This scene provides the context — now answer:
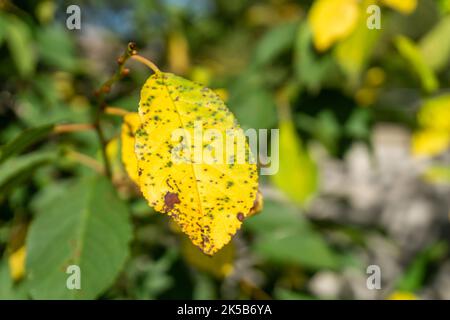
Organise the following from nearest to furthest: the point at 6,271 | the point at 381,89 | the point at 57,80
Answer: the point at 6,271 → the point at 381,89 → the point at 57,80

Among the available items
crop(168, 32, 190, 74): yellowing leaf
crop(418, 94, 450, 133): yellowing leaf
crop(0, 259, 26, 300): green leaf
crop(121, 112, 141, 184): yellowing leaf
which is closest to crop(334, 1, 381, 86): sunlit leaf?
crop(418, 94, 450, 133): yellowing leaf

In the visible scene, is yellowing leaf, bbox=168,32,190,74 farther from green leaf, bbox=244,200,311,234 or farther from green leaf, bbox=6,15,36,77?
green leaf, bbox=244,200,311,234

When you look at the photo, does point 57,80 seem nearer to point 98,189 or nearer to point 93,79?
point 93,79

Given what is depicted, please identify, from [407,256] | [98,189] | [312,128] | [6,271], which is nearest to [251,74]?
[312,128]

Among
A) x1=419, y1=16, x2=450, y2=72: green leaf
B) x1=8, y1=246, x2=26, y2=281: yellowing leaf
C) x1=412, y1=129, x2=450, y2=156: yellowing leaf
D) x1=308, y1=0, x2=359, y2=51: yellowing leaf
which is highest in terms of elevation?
x1=419, y1=16, x2=450, y2=72: green leaf

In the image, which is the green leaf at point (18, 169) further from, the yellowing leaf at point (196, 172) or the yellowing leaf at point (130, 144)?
the yellowing leaf at point (196, 172)

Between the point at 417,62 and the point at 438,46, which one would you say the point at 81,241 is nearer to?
the point at 417,62

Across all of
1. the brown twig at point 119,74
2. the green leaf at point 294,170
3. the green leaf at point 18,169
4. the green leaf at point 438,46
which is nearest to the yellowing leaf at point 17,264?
the green leaf at point 18,169
